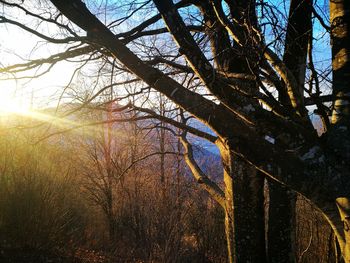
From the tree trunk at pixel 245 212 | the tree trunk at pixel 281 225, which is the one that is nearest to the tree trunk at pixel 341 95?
the tree trunk at pixel 245 212

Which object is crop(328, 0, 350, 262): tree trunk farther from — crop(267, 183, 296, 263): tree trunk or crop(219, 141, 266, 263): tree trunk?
crop(267, 183, 296, 263): tree trunk

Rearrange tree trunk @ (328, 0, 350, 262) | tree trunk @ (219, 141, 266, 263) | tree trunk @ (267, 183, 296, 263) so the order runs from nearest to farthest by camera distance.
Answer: tree trunk @ (328, 0, 350, 262)
tree trunk @ (219, 141, 266, 263)
tree trunk @ (267, 183, 296, 263)

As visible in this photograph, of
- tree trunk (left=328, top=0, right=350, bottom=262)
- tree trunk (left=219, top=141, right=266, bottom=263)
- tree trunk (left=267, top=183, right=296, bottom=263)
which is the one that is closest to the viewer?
tree trunk (left=328, top=0, right=350, bottom=262)

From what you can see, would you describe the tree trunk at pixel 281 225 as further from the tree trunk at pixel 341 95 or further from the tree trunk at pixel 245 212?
the tree trunk at pixel 341 95

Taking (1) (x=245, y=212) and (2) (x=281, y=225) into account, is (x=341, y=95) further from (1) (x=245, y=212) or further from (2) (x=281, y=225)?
(2) (x=281, y=225)

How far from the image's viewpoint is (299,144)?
6.26ft

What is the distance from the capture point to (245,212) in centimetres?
290

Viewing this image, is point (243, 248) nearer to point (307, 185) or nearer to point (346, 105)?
point (307, 185)

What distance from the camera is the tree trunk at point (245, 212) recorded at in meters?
2.89

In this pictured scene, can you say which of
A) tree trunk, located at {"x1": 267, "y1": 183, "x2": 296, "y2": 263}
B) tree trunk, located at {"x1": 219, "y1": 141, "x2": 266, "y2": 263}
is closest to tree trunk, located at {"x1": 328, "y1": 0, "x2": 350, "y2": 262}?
tree trunk, located at {"x1": 219, "y1": 141, "x2": 266, "y2": 263}

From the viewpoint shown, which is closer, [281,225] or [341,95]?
[341,95]

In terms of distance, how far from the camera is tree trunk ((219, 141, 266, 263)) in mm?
2889

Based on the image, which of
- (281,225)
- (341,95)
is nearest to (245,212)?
(281,225)

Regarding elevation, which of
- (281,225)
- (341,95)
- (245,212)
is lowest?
(281,225)
